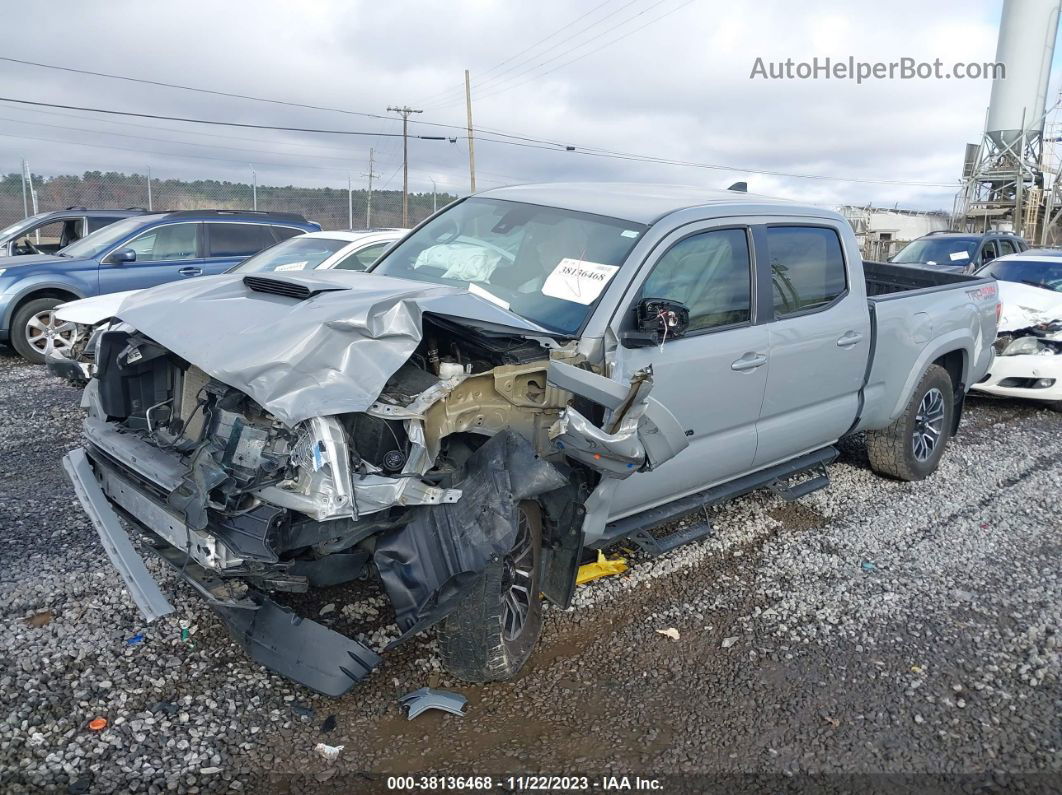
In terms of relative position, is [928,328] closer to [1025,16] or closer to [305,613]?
[305,613]

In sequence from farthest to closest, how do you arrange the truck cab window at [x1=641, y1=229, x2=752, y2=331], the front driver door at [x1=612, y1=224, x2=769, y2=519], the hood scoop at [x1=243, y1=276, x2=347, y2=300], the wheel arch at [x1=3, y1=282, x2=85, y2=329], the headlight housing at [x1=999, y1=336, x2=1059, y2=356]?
the wheel arch at [x1=3, y1=282, x2=85, y2=329] → the headlight housing at [x1=999, y1=336, x2=1059, y2=356] → the truck cab window at [x1=641, y1=229, x2=752, y2=331] → the front driver door at [x1=612, y1=224, x2=769, y2=519] → the hood scoop at [x1=243, y1=276, x2=347, y2=300]

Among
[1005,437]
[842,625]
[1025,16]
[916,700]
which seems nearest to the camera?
[916,700]

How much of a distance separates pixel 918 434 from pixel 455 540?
14.9ft

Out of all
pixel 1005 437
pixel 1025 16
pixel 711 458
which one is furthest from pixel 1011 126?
pixel 711 458

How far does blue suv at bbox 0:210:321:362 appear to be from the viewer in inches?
384

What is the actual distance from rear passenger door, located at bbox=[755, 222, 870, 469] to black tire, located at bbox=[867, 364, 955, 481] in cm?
86

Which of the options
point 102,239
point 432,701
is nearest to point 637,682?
point 432,701

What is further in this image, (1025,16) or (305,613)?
(1025,16)

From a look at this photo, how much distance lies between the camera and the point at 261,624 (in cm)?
307

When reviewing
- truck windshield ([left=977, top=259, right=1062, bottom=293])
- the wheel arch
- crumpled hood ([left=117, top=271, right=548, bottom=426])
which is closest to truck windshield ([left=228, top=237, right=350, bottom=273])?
the wheel arch

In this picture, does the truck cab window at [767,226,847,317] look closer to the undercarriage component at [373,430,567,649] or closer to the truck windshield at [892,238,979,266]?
the undercarriage component at [373,430,567,649]

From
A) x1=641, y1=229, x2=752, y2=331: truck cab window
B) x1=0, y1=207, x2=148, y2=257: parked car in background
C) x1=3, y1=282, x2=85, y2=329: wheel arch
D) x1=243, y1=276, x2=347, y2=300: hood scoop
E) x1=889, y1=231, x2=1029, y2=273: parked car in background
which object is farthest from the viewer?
x1=889, y1=231, x2=1029, y2=273: parked car in background

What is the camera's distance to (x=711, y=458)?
168 inches

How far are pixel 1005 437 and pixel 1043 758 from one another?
5.35 meters
